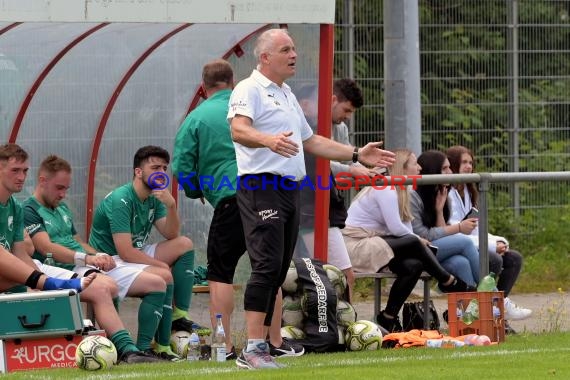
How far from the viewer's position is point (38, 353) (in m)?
9.84

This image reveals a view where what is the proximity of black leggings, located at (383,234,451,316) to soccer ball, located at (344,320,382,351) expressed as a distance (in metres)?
1.09

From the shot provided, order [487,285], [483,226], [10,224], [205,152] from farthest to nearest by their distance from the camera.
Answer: [483,226]
[487,285]
[205,152]
[10,224]

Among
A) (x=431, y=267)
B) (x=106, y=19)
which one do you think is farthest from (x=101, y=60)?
(x=431, y=267)

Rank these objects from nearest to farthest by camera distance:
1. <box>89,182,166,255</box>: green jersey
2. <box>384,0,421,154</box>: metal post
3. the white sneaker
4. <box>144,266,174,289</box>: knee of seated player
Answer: <box>144,266,174,289</box>: knee of seated player → <box>89,182,166,255</box>: green jersey → the white sneaker → <box>384,0,421,154</box>: metal post

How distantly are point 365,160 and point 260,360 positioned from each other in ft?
4.38

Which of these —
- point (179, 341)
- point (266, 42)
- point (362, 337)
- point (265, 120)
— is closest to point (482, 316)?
point (362, 337)

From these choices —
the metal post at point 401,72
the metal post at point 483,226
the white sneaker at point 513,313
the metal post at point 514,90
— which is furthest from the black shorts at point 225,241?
the metal post at point 514,90

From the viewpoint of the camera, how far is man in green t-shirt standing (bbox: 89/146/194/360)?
1087cm

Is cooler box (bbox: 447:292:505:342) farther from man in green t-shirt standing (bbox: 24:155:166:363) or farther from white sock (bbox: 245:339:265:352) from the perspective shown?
white sock (bbox: 245:339:265:352)

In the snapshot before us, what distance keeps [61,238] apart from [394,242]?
247 centimetres

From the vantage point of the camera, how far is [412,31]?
13.9 metres

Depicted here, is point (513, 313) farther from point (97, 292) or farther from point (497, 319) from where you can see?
point (97, 292)

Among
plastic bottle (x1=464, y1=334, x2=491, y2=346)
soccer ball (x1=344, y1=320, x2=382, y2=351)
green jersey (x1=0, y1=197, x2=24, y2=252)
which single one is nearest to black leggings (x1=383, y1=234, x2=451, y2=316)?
plastic bottle (x1=464, y1=334, x2=491, y2=346)

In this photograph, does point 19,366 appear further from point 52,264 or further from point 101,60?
point 101,60
